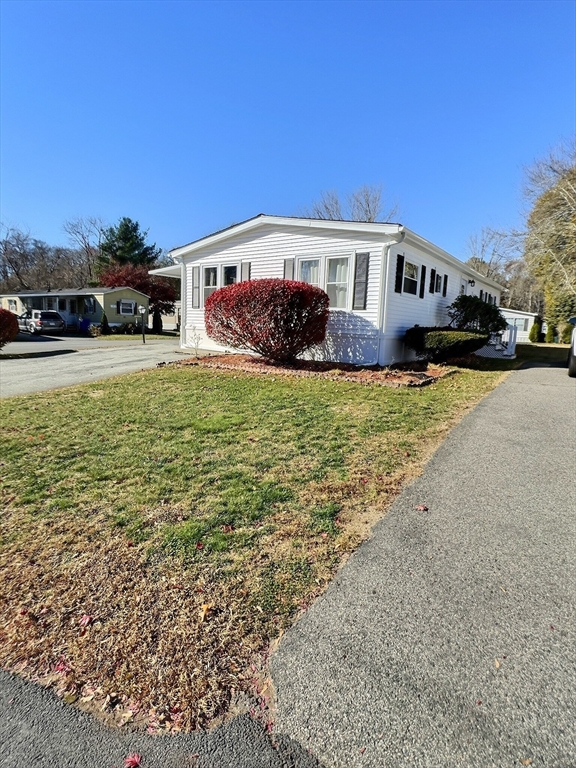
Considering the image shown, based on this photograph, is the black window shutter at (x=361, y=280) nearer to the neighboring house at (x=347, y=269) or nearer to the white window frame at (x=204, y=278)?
the neighboring house at (x=347, y=269)

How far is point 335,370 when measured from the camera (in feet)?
30.9

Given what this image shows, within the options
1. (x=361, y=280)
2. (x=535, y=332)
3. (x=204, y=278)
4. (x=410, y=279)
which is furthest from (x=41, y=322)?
(x=535, y=332)

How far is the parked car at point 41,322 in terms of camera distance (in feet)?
83.5

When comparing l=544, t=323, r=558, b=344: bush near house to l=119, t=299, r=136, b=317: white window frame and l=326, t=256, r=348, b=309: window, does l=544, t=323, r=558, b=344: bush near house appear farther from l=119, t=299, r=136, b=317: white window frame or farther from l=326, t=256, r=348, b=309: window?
l=119, t=299, r=136, b=317: white window frame

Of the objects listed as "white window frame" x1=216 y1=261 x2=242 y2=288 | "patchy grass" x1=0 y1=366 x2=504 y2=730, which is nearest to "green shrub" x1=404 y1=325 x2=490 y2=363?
"patchy grass" x1=0 y1=366 x2=504 y2=730

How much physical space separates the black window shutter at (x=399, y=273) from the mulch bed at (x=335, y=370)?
2091 mm

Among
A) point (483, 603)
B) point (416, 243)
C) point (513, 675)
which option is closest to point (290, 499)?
point (483, 603)

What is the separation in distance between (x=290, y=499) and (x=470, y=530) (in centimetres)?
134

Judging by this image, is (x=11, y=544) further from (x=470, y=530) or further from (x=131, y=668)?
(x=470, y=530)

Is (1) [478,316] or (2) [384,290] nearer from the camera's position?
(2) [384,290]

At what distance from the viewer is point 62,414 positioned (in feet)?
19.8

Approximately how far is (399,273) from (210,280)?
636 centimetres

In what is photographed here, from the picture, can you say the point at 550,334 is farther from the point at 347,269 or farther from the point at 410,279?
the point at 347,269

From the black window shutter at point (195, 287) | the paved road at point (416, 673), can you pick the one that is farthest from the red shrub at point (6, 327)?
the paved road at point (416, 673)
